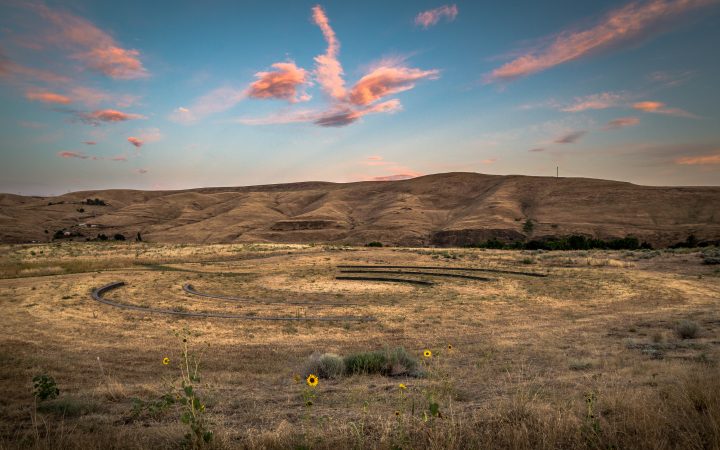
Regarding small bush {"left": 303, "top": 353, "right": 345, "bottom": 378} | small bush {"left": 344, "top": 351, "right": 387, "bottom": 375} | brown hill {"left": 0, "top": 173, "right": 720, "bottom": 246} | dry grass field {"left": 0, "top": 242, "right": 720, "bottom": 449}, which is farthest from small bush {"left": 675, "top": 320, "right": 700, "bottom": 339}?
brown hill {"left": 0, "top": 173, "right": 720, "bottom": 246}

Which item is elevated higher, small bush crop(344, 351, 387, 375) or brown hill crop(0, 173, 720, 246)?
brown hill crop(0, 173, 720, 246)

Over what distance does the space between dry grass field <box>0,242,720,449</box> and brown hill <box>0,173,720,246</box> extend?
190ft

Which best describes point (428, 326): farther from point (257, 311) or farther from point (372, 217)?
point (372, 217)

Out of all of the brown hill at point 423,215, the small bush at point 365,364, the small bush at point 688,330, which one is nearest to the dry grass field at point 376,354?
the small bush at point 688,330

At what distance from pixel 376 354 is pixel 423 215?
10327 cm

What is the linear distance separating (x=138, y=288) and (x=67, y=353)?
1465 centimetres

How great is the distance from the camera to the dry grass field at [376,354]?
486 cm

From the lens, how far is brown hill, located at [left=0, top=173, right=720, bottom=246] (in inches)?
3401

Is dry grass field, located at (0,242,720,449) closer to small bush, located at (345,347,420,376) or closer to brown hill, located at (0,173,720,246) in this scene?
small bush, located at (345,347,420,376)

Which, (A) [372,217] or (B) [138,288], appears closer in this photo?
(B) [138,288]

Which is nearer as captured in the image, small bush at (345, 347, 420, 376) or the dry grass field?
the dry grass field

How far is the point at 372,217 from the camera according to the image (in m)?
118

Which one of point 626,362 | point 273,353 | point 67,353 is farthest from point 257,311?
point 626,362

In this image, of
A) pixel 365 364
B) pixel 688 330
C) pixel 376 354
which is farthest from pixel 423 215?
pixel 365 364
